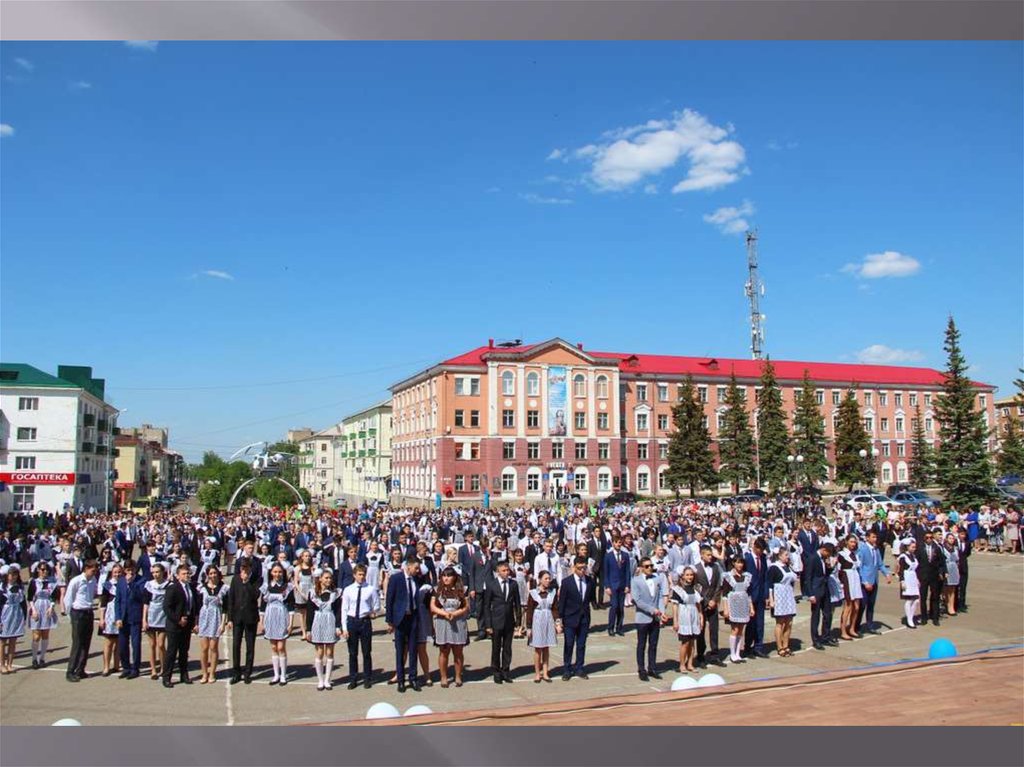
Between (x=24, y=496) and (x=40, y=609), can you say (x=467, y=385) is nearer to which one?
(x=24, y=496)

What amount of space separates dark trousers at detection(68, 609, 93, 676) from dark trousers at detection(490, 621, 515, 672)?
5.47m

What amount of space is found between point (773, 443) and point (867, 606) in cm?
5019

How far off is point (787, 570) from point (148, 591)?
29.2ft

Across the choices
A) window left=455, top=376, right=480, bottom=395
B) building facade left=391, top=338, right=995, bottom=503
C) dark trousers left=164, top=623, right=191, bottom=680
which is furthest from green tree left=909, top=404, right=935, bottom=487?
dark trousers left=164, top=623, right=191, bottom=680

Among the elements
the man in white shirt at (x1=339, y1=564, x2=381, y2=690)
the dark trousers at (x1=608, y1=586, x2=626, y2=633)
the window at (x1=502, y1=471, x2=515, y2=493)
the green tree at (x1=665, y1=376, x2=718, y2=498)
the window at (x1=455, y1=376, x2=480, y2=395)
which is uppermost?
the window at (x1=455, y1=376, x2=480, y2=395)

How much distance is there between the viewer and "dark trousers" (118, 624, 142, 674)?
1052 centimetres

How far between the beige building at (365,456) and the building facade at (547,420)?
13.2 meters

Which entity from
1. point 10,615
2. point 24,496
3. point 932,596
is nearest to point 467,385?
point 24,496

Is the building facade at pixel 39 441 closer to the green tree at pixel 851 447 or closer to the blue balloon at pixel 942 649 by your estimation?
the blue balloon at pixel 942 649

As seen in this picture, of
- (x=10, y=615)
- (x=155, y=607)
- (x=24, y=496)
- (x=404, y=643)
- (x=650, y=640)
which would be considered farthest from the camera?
(x=24, y=496)

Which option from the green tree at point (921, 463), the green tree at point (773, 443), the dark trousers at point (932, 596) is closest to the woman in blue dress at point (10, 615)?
the dark trousers at point (932, 596)

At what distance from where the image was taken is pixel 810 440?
6425 cm

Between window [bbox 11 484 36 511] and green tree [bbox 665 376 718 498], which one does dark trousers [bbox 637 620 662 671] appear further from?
window [bbox 11 484 36 511]

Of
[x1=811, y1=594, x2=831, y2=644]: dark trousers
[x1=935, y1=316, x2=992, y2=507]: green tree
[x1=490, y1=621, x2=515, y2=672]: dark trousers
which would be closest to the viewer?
[x1=490, y1=621, x2=515, y2=672]: dark trousers
